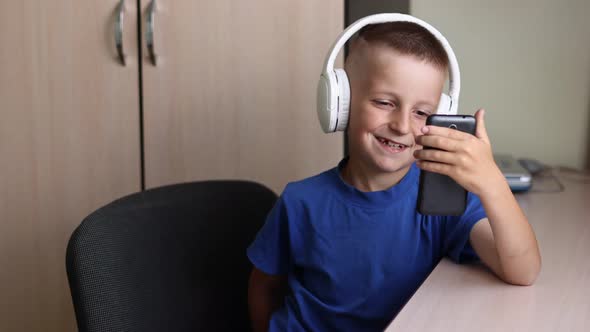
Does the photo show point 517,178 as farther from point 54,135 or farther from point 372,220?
point 54,135

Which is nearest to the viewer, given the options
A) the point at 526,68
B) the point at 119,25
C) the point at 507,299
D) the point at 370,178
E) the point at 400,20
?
the point at 507,299

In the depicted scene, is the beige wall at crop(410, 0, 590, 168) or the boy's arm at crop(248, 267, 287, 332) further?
the beige wall at crop(410, 0, 590, 168)

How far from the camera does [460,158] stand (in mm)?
731

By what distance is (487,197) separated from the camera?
745 mm

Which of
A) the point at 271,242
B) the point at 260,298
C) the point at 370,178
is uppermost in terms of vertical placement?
the point at 370,178

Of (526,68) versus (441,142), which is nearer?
(441,142)

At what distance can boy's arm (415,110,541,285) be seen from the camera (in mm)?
734

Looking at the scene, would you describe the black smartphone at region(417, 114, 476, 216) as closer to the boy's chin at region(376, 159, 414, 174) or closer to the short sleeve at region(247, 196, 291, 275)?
the boy's chin at region(376, 159, 414, 174)

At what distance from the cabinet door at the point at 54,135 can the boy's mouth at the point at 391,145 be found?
29.4 inches

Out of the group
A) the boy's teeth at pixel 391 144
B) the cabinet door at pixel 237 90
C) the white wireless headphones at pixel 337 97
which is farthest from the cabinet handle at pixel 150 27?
the boy's teeth at pixel 391 144

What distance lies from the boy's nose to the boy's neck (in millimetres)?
100

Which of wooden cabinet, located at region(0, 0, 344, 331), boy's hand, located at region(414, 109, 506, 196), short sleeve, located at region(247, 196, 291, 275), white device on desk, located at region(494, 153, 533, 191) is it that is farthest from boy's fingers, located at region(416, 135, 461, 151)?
wooden cabinet, located at region(0, 0, 344, 331)

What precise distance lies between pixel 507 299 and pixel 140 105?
1002 mm

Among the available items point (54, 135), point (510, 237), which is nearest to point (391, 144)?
point (510, 237)
